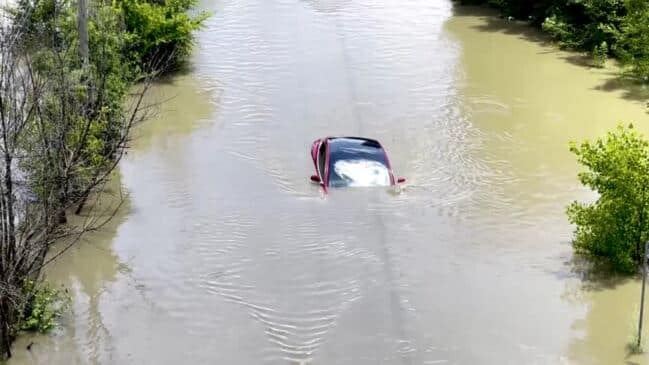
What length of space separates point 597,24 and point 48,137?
1832 centimetres

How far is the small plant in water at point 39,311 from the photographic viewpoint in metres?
12.8

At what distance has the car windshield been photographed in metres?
17.5

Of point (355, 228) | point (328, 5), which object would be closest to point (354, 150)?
point (355, 228)

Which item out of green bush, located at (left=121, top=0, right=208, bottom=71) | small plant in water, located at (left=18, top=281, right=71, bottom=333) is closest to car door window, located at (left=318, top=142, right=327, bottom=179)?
small plant in water, located at (left=18, top=281, right=71, bottom=333)

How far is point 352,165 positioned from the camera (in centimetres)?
1766

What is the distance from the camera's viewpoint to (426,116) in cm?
2188

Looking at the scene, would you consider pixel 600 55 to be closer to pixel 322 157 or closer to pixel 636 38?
pixel 636 38

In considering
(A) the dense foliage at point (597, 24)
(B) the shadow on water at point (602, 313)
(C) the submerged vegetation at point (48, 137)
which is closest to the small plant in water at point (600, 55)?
(A) the dense foliage at point (597, 24)

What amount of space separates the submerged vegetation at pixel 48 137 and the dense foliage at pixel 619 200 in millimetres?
7327

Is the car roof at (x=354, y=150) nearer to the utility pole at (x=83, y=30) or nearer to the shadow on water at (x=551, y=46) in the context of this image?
the utility pole at (x=83, y=30)

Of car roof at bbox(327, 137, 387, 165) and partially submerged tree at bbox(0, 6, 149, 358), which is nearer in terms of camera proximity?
partially submerged tree at bbox(0, 6, 149, 358)

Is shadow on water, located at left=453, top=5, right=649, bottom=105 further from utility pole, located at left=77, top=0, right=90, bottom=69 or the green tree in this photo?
utility pole, located at left=77, top=0, right=90, bottom=69

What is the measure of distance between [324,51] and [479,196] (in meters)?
10.6

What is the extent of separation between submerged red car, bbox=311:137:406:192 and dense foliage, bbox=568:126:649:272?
4.09 m
